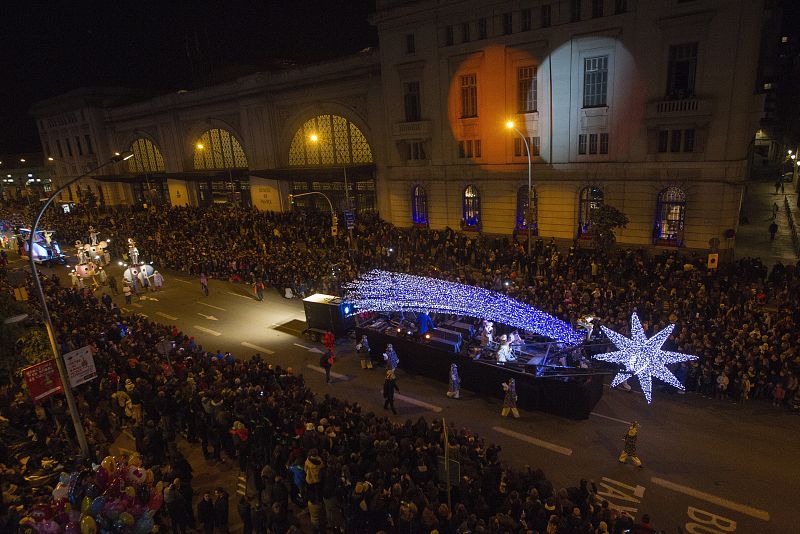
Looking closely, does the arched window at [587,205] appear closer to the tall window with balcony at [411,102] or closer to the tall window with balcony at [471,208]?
the tall window with balcony at [471,208]

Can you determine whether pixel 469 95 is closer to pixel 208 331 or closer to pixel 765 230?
pixel 765 230

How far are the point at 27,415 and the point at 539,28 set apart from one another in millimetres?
32785

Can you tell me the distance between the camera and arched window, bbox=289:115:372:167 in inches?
1842

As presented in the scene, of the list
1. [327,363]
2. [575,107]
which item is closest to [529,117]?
[575,107]

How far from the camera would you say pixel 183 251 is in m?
38.1

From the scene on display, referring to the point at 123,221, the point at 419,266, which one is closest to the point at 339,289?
the point at 419,266

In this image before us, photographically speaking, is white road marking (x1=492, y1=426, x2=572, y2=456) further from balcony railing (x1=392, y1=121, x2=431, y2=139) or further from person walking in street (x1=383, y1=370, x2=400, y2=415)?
balcony railing (x1=392, y1=121, x2=431, y2=139)

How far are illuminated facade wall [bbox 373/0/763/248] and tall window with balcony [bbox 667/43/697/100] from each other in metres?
0.06

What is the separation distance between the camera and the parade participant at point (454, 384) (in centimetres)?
1755

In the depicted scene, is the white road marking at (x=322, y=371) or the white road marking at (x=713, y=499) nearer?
the white road marking at (x=713, y=499)

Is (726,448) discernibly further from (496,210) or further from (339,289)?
(496,210)

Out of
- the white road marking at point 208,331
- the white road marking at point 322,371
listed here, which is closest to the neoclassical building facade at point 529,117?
the white road marking at point 208,331

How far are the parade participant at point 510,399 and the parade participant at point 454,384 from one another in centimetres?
186

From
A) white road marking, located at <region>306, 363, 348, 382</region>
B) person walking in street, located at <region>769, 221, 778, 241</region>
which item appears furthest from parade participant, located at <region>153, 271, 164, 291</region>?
person walking in street, located at <region>769, 221, 778, 241</region>
